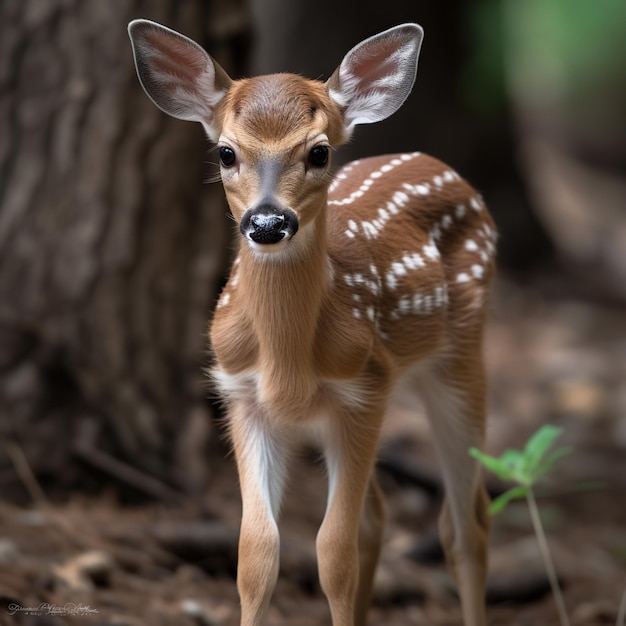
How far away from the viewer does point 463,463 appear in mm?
4227

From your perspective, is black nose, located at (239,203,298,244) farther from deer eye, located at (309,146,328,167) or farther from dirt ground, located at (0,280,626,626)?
dirt ground, located at (0,280,626,626)

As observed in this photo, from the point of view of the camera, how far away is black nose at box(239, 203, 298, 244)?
9.90ft

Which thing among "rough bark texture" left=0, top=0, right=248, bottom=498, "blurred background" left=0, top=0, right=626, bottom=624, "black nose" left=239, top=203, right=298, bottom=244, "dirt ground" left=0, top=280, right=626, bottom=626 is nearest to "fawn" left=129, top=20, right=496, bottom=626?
"black nose" left=239, top=203, right=298, bottom=244

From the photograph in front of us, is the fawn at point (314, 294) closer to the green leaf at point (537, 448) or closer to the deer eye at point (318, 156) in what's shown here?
the deer eye at point (318, 156)

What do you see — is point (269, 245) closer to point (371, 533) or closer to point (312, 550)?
point (371, 533)

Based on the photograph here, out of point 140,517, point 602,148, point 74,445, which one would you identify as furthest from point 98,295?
point 602,148

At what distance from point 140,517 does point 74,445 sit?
1.57ft

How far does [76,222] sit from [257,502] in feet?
7.57

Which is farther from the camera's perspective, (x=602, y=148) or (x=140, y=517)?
(x=602, y=148)

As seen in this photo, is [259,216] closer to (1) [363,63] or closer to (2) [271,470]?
(1) [363,63]

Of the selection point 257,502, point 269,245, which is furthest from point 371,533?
point 269,245

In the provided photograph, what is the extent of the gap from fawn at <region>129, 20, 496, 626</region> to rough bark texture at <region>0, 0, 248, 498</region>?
1591mm

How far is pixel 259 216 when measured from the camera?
9.93 feet

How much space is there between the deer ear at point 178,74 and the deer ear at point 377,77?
381mm
